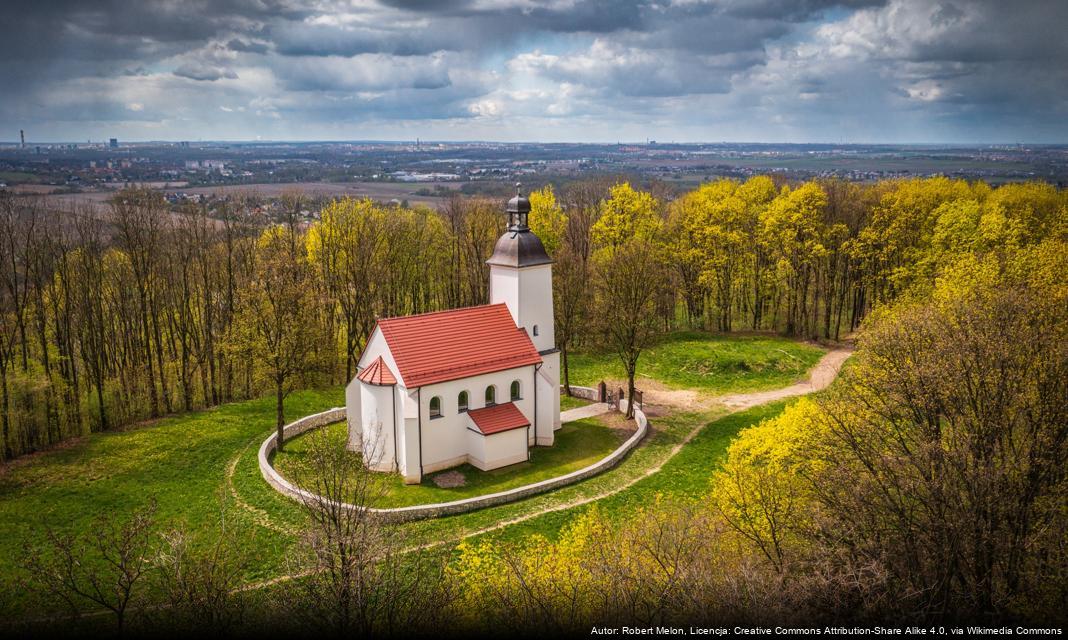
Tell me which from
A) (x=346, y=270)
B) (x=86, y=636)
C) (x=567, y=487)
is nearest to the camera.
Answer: (x=86, y=636)

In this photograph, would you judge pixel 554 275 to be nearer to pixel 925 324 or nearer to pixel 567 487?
pixel 567 487

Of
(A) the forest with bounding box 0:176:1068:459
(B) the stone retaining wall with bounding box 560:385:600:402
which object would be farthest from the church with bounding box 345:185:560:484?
(B) the stone retaining wall with bounding box 560:385:600:402

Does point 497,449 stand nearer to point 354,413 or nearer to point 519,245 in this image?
point 354,413

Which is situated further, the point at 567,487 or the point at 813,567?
the point at 567,487

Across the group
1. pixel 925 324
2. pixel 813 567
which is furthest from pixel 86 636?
pixel 925 324

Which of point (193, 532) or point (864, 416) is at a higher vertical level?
point (864, 416)

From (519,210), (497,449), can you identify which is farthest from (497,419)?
(519,210)

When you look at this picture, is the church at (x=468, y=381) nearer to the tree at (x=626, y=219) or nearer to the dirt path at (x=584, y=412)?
the dirt path at (x=584, y=412)
